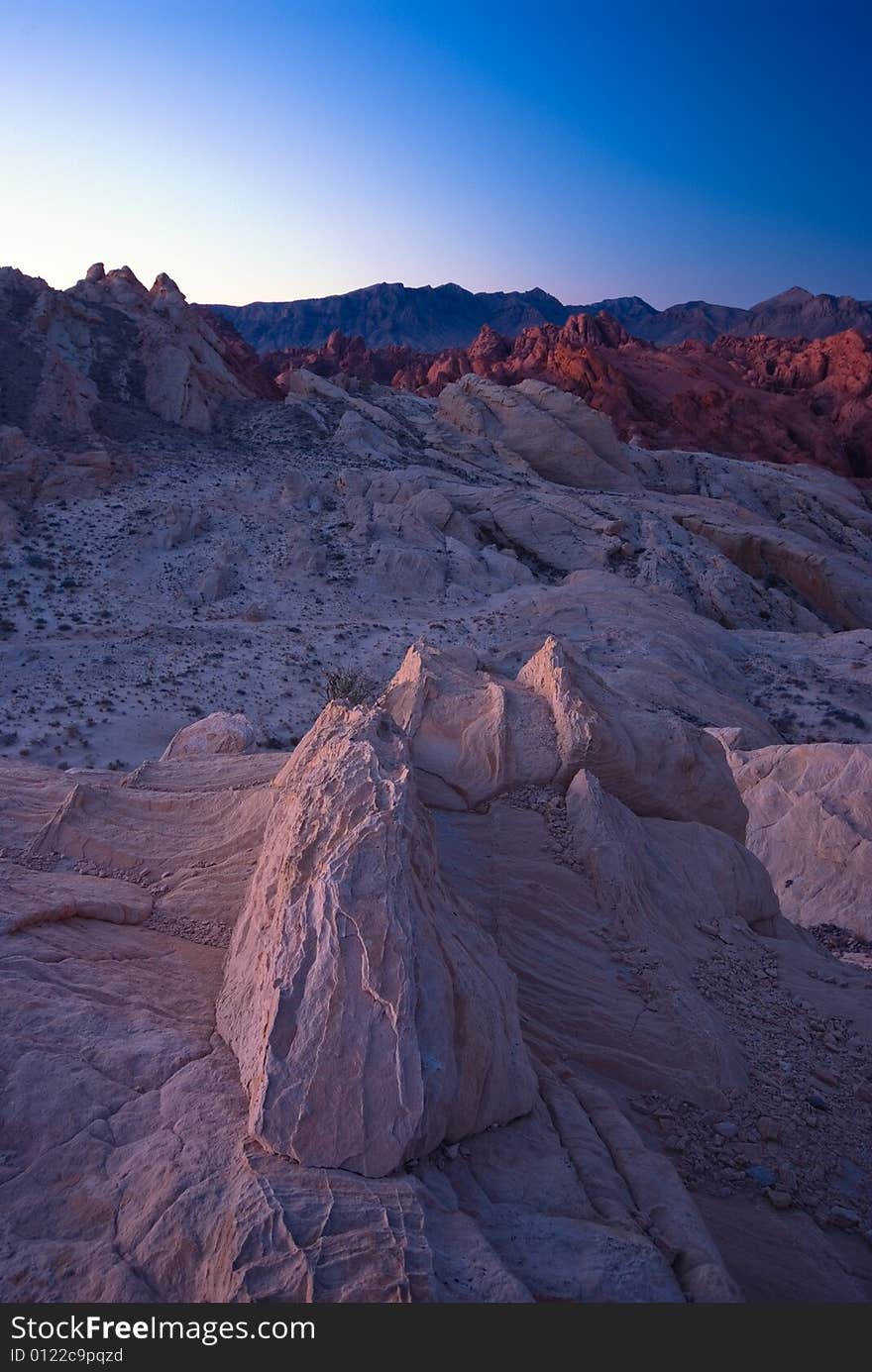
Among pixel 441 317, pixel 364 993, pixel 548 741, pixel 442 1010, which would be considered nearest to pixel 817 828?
pixel 548 741

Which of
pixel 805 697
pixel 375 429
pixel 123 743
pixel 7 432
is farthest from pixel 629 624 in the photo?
pixel 7 432

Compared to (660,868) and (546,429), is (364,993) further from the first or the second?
(546,429)

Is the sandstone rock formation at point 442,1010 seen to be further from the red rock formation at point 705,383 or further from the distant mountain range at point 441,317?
the distant mountain range at point 441,317

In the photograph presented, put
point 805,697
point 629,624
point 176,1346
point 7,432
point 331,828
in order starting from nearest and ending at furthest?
point 176,1346, point 331,828, point 805,697, point 629,624, point 7,432

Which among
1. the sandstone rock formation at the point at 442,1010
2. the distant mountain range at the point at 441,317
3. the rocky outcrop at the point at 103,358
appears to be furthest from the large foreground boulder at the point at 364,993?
the distant mountain range at the point at 441,317

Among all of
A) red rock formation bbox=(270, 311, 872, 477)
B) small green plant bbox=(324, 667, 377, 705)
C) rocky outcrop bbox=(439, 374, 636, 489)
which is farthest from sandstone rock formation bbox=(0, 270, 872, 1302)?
red rock formation bbox=(270, 311, 872, 477)

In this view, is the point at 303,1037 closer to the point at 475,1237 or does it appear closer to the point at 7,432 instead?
the point at 475,1237
